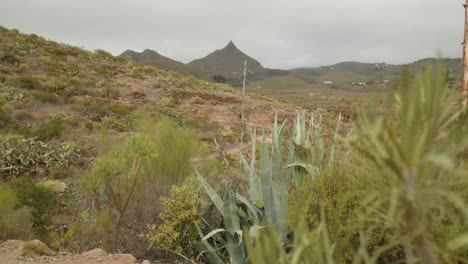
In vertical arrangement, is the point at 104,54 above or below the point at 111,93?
above

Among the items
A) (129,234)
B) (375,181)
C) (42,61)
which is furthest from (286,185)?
(42,61)

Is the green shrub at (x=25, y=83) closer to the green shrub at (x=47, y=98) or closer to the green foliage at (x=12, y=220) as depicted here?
the green shrub at (x=47, y=98)

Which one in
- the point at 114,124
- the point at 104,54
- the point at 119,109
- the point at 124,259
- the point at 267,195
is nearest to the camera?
the point at 267,195

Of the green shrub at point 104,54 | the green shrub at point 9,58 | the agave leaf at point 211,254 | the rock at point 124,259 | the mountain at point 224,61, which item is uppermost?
the mountain at point 224,61

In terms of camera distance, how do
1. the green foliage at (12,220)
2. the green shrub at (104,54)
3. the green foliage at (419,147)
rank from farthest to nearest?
the green shrub at (104,54) → the green foliage at (12,220) → the green foliage at (419,147)

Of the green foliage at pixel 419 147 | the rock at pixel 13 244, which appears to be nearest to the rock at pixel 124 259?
the rock at pixel 13 244

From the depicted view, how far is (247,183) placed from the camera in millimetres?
4422

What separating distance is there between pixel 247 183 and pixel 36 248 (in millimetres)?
2092

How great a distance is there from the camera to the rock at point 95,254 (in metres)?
3.72

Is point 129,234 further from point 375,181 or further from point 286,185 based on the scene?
point 375,181

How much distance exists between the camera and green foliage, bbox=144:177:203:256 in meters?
3.78

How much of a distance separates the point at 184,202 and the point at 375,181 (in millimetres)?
3553

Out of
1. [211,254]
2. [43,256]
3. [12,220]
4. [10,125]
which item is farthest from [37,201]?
[10,125]

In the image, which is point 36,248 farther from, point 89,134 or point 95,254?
point 89,134
